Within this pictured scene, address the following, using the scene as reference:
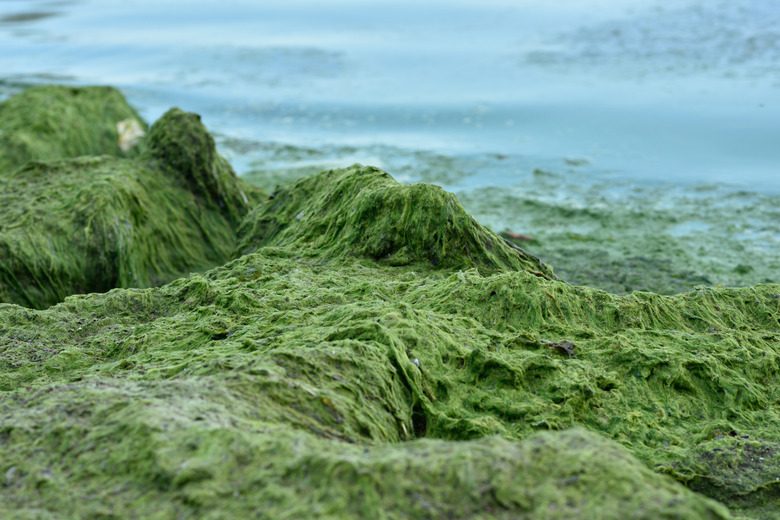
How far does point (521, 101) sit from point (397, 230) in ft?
21.7

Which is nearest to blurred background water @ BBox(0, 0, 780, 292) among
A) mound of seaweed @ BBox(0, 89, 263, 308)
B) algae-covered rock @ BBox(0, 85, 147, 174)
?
algae-covered rock @ BBox(0, 85, 147, 174)

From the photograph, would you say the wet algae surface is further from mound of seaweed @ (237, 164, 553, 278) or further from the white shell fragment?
the white shell fragment

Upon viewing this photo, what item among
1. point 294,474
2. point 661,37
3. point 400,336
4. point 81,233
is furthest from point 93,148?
point 661,37

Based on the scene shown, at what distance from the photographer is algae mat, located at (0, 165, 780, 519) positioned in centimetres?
164

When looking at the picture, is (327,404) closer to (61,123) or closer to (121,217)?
(121,217)

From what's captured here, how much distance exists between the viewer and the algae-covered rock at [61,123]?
24.5 ft

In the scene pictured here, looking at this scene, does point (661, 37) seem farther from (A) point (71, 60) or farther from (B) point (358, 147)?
(A) point (71, 60)

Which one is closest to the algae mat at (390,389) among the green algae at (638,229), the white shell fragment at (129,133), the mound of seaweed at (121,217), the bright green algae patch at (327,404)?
the bright green algae patch at (327,404)

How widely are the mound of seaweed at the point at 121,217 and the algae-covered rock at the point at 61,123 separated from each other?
7.40 feet

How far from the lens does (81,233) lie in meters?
4.70

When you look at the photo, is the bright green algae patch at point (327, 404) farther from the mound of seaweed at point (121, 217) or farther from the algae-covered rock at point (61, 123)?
the algae-covered rock at point (61, 123)

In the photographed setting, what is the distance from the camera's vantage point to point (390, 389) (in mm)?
2340

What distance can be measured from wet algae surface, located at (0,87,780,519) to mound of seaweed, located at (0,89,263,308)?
48.5 inches

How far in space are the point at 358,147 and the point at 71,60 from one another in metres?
8.38
